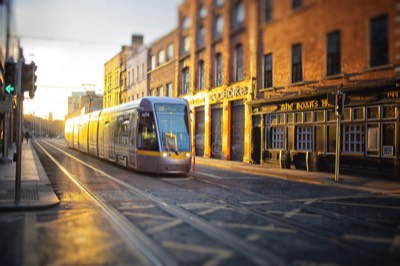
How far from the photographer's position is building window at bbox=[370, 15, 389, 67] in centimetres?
163

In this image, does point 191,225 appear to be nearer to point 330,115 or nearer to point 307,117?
point 330,115

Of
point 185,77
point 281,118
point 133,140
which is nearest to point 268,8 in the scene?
point 185,77

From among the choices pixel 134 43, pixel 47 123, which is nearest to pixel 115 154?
pixel 134 43

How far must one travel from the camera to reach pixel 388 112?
16.0 meters

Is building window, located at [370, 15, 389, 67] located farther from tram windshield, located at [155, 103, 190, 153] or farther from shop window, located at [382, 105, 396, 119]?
shop window, located at [382, 105, 396, 119]

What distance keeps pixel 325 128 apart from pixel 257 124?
19.2 ft

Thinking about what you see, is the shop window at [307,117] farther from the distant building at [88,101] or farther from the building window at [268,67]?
the building window at [268,67]

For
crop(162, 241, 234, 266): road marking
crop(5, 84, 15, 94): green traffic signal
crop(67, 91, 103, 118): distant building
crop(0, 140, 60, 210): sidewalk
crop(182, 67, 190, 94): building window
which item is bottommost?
crop(162, 241, 234, 266): road marking

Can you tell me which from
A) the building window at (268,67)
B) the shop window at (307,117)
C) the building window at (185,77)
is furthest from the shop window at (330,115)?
the building window at (268,67)

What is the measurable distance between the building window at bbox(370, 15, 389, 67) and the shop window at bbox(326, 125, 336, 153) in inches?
683

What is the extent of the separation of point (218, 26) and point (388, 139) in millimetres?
15388

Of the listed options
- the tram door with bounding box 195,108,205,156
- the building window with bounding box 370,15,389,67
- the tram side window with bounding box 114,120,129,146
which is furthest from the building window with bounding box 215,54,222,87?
Answer: the tram door with bounding box 195,108,205,156

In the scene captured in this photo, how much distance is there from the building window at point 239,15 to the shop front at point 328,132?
1209 centimetres

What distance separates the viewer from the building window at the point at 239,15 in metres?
2.18
